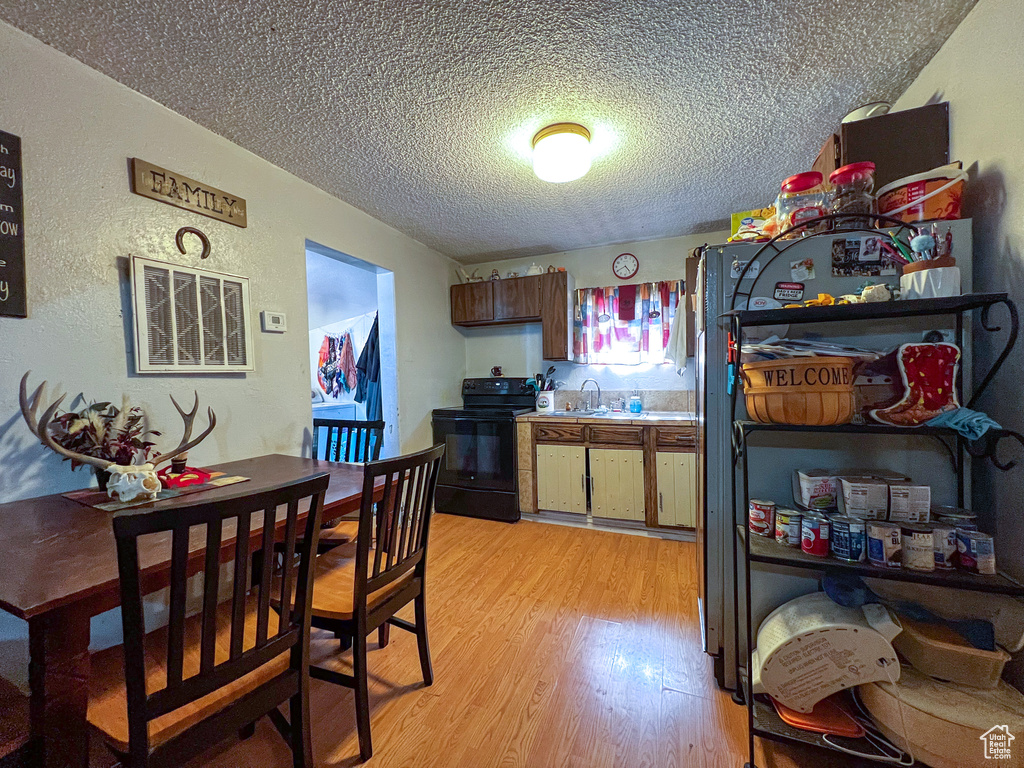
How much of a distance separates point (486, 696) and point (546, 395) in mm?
2378

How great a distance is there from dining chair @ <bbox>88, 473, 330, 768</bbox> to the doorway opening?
185 cm

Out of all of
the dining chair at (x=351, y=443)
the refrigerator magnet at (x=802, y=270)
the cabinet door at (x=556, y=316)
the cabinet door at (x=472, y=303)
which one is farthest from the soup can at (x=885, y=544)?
the cabinet door at (x=472, y=303)

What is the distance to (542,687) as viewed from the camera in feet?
4.80

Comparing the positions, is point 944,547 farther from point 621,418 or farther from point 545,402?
point 545,402

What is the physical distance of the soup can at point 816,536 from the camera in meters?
1.12

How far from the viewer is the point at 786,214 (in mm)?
1327

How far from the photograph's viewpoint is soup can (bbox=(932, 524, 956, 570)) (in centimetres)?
102

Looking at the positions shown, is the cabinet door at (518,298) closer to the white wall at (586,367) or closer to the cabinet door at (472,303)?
the cabinet door at (472,303)

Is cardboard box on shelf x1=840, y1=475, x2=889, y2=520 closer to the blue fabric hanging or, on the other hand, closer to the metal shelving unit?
the metal shelving unit

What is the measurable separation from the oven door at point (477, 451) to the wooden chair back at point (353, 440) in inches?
39.6

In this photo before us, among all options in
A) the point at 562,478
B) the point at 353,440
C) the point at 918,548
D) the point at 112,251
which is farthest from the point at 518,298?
the point at 918,548

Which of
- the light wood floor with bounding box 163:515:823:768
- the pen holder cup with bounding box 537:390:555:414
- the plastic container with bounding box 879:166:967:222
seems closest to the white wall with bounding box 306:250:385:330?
the pen holder cup with bounding box 537:390:555:414

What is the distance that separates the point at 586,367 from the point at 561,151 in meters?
2.09

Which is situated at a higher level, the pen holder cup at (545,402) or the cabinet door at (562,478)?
the pen holder cup at (545,402)
